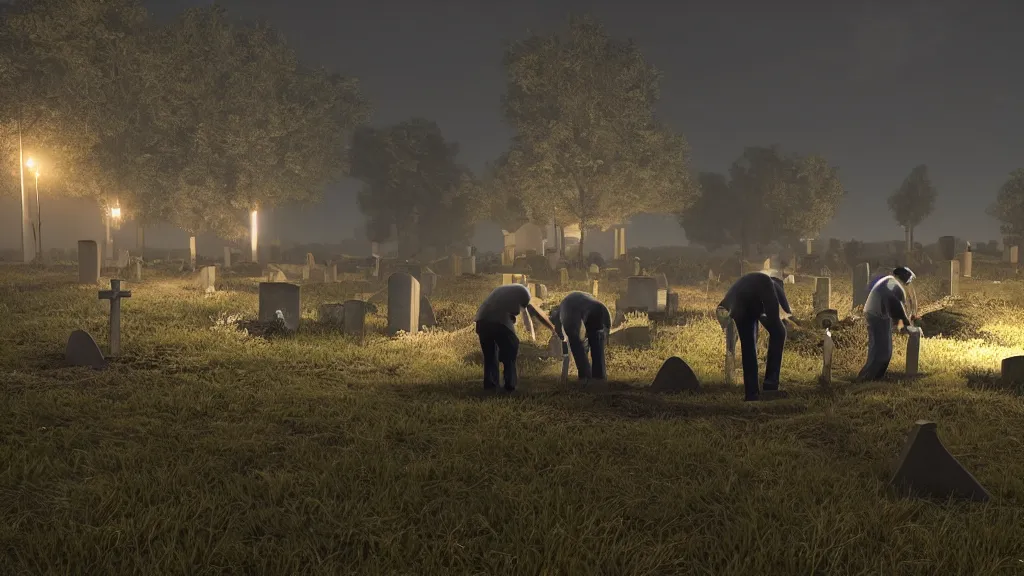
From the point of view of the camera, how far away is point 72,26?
29875mm

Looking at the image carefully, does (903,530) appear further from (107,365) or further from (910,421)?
(107,365)

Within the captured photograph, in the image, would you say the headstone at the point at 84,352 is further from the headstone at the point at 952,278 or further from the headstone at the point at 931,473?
the headstone at the point at 952,278

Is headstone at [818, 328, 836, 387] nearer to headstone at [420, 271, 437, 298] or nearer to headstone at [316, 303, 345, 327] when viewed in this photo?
headstone at [316, 303, 345, 327]

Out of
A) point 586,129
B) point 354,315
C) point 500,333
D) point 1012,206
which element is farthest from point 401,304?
point 1012,206

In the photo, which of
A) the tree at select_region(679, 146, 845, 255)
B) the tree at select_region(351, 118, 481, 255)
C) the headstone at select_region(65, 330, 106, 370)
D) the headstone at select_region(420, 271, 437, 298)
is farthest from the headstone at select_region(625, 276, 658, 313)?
the tree at select_region(679, 146, 845, 255)

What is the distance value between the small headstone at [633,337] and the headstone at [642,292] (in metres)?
5.62

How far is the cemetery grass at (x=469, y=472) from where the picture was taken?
12.2ft

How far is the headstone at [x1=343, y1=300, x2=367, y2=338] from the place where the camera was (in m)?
12.8

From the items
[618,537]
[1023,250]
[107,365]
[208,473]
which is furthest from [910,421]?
[1023,250]

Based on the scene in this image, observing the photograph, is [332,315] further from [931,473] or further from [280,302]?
[931,473]

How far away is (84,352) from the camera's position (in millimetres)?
9156

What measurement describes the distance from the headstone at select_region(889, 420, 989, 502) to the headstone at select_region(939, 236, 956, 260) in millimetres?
31112

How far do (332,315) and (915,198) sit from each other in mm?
47879

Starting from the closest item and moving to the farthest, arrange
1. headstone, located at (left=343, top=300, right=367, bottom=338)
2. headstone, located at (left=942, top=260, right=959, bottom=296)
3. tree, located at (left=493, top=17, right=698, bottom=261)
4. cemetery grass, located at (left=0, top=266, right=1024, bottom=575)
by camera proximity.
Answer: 1. cemetery grass, located at (left=0, top=266, right=1024, bottom=575)
2. headstone, located at (left=343, top=300, right=367, bottom=338)
3. headstone, located at (left=942, top=260, right=959, bottom=296)
4. tree, located at (left=493, top=17, right=698, bottom=261)
